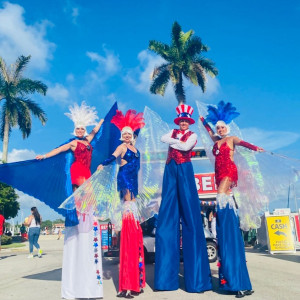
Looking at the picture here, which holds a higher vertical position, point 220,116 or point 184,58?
point 184,58

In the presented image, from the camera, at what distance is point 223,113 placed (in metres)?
5.12

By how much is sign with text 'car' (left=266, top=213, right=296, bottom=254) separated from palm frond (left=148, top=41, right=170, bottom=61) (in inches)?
531

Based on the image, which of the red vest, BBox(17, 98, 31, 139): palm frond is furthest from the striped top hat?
BBox(17, 98, 31, 139): palm frond

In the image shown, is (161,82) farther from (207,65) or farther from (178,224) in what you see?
(178,224)

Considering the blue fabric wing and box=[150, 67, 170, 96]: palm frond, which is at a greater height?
box=[150, 67, 170, 96]: palm frond

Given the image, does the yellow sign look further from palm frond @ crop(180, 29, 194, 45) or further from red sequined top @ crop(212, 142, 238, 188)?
palm frond @ crop(180, 29, 194, 45)

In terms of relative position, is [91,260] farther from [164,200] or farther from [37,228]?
[37,228]

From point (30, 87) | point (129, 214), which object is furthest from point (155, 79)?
point (129, 214)

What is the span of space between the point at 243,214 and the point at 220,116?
5.17 ft

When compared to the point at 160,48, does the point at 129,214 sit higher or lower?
lower

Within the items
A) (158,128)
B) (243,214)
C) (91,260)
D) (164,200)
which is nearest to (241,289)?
(243,214)

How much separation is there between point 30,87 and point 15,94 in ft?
3.95

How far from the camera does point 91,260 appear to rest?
436cm

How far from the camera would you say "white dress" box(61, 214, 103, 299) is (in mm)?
4219
